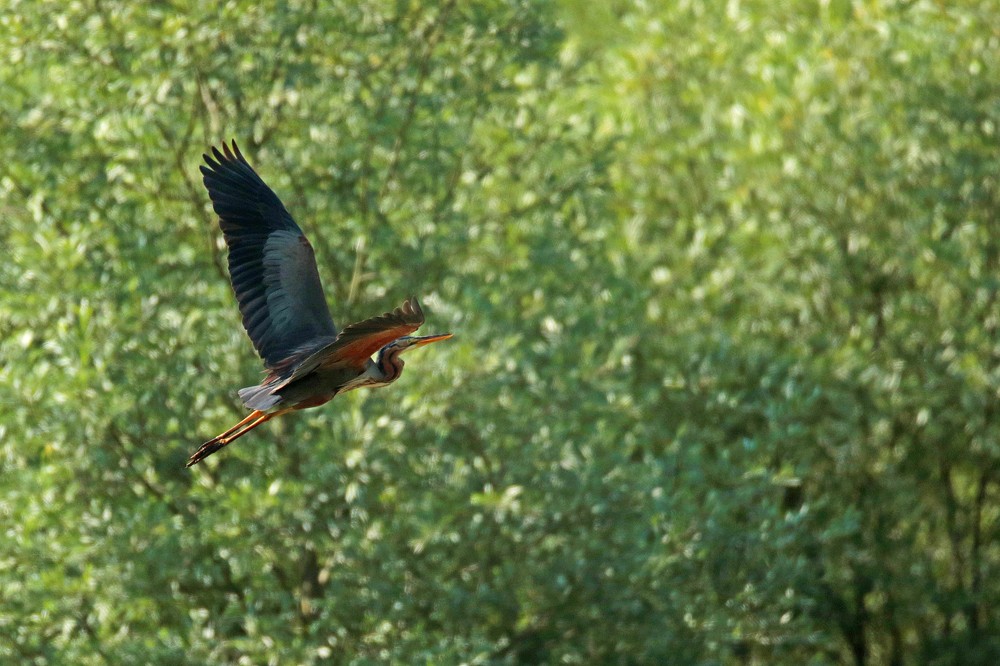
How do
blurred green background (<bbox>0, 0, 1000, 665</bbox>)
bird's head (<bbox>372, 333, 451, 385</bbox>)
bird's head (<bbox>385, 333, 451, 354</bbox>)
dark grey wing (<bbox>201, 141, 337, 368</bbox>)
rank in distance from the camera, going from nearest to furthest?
bird's head (<bbox>385, 333, 451, 354</bbox>)
bird's head (<bbox>372, 333, 451, 385</bbox>)
dark grey wing (<bbox>201, 141, 337, 368</bbox>)
blurred green background (<bbox>0, 0, 1000, 665</bbox>)

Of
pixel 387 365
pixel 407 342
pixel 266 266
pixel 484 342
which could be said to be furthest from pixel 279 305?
pixel 484 342

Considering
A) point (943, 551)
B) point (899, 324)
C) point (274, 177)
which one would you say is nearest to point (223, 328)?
point (274, 177)

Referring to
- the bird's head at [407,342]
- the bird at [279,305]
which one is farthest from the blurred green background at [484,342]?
the bird's head at [407,342]

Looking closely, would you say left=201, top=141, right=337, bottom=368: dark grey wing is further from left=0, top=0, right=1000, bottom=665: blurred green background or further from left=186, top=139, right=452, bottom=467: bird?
left=0, top=0, right=1000, bottom=665: blurred green background

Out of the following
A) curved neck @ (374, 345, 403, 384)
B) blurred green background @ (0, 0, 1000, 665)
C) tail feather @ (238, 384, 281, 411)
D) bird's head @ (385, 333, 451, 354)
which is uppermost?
tail feather @ (238, 384, 281, 411)

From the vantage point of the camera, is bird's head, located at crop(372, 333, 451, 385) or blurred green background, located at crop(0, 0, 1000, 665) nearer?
bird's head, located at crop(372, 333, 451, 385)

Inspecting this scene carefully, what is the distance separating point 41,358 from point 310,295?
156 inches

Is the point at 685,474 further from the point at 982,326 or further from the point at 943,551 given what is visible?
the point at 943,551

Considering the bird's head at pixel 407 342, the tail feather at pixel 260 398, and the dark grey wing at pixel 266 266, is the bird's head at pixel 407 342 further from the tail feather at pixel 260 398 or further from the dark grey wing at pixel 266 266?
the tail feather at pixel 260 398

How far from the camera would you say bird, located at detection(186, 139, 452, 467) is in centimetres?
895

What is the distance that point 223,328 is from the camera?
1234cm

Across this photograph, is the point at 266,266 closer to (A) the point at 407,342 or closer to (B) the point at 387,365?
(B) the point at 387,365

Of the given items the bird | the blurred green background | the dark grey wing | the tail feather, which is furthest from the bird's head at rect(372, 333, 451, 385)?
the blurred green background

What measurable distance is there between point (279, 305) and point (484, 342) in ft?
10.1
